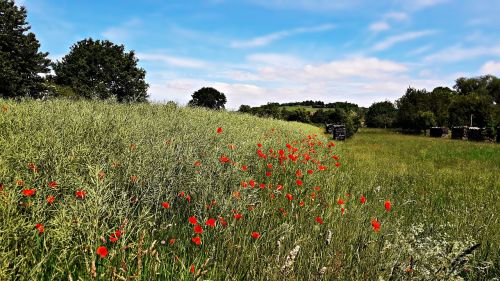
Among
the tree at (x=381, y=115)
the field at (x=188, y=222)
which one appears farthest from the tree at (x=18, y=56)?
the tree at (x=381, y=115)

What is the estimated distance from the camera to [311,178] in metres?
6.22

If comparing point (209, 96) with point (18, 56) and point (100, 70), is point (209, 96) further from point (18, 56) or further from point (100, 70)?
point (18, 56)

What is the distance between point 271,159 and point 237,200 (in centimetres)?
352

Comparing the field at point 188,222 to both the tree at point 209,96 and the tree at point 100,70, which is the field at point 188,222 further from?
the tree at point 209,96

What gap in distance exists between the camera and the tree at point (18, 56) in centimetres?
3438

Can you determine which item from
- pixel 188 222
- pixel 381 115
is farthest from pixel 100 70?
pixel 381 115

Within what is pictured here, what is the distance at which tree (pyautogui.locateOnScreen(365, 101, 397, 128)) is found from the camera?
83.6m

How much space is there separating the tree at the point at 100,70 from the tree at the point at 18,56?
7.61 meters

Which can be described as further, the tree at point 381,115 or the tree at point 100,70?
the tree at point 381,115

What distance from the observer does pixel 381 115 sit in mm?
88500

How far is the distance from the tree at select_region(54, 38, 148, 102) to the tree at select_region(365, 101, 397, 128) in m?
57.6

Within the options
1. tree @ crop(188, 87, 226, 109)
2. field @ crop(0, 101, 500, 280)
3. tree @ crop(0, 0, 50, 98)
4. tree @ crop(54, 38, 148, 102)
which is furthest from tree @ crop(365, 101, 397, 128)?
field @ crop(0, 101, 500, 280)

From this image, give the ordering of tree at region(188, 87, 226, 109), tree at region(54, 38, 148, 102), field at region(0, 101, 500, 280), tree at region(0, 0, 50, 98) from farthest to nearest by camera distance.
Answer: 1. tree at region(188, 87, 226, 109)
2. tree at region(54, 38, 148, 102)
3. tree at region(0, 0, 50, 98)
4. field at region(0, 101, 500, 280)

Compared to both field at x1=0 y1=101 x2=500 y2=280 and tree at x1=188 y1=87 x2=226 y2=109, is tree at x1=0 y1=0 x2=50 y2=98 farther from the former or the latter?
tree at x1=188 y1=87 x2=226 y2=109
